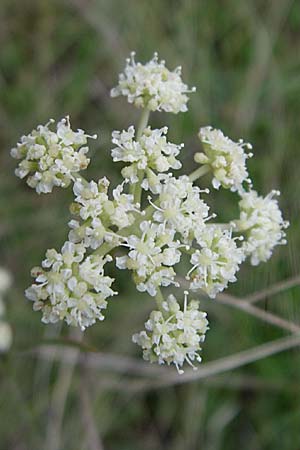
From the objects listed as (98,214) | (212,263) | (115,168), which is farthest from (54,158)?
(115,168)

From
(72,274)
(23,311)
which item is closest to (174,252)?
(72,274)

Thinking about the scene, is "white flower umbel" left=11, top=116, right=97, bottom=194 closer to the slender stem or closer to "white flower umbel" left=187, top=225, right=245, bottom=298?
the slender stem

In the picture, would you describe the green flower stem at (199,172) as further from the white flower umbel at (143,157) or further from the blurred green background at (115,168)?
the blurred green background at (115,168)

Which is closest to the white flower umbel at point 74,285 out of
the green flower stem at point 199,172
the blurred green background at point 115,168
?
the green flower stem at point 199,172

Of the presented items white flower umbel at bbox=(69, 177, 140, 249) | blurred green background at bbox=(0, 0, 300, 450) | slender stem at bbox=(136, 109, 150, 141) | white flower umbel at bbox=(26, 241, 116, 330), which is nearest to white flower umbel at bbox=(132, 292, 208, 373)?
white flower umbel at bbox=(26, 241, 116, 330)

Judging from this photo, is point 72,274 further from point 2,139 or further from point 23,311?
point 2,139
